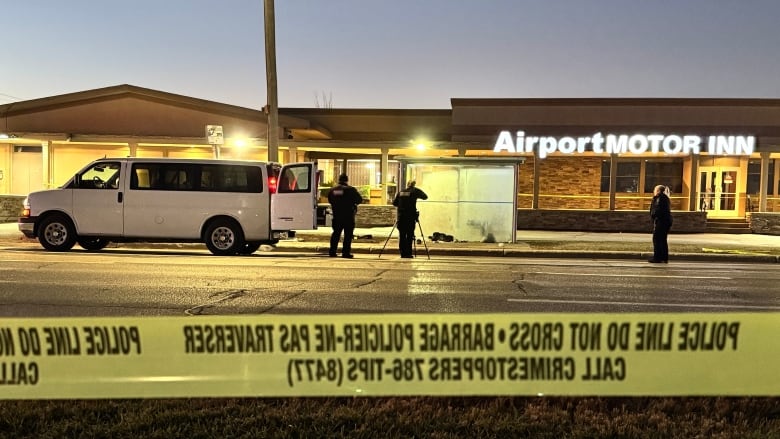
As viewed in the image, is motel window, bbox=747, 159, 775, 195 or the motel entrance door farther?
motel window, bbox=747, 159, 775, 195

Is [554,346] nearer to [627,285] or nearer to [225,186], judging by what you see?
[627,285]

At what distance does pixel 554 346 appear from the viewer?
11.3 ft

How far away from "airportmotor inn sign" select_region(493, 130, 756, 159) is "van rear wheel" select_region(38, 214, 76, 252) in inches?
573

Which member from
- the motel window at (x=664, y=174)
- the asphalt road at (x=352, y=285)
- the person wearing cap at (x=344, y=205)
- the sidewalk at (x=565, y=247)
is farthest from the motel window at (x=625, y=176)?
A: the person wearing cap at (x=344, y=205)

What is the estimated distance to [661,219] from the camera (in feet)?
41.0

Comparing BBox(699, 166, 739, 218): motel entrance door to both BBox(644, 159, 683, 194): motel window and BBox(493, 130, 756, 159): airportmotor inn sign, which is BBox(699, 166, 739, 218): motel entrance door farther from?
BBox(493, 130, 756, 159): airportmotor inn sign

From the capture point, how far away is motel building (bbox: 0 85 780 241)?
21.2m

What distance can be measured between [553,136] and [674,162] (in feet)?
23.6

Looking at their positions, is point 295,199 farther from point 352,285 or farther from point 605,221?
point 605,221

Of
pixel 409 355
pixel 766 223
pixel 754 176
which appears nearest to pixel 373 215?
pixel 766 223

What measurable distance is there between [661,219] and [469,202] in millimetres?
5508

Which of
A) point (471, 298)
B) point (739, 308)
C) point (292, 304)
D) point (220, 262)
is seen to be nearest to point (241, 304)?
point (292, 304)

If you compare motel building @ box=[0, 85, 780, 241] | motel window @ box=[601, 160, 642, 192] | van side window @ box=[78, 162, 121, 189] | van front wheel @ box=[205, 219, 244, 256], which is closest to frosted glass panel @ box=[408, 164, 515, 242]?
motel building @ box=[0, 85, 780, 241]

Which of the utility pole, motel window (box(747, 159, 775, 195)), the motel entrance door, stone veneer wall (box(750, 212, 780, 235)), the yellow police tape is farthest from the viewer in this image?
motel window (box(747, 159, 775, 195))
